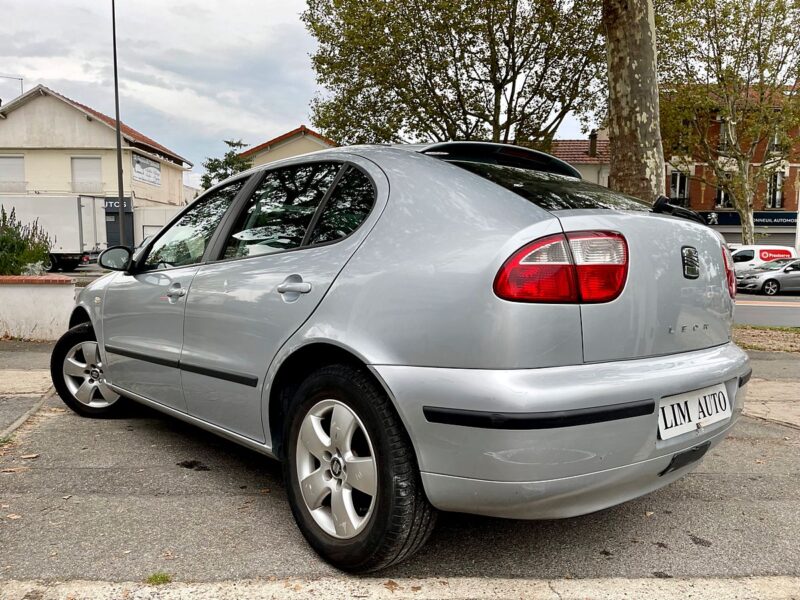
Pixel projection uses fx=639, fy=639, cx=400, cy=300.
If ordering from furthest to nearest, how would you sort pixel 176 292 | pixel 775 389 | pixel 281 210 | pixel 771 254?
pixel 771 254
pixel 775 389
pixel 176 292
pixel 281 210

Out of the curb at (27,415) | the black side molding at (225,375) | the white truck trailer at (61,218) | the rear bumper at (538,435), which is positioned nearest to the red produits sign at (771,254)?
the white truck trailer at (61,218)

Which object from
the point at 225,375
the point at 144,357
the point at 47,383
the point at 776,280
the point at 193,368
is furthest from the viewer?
the point at 776,280

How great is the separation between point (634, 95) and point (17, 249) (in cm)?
756

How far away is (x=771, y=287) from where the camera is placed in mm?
23531

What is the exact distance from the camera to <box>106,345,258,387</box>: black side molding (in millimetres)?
2635

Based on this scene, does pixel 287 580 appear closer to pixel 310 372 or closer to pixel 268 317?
pixel 310 372

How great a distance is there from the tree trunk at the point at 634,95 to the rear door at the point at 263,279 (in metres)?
4.91

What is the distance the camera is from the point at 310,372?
2.42 meters

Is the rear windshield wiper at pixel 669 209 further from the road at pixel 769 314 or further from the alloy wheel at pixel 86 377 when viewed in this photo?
the road at pixel 769 314

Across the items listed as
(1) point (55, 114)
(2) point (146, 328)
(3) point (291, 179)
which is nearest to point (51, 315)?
(2) point (146, 328)

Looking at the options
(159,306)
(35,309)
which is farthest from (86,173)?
(159,306)

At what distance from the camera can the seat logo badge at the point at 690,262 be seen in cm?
223

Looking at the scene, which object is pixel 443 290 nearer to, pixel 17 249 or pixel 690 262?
pixel 690 262

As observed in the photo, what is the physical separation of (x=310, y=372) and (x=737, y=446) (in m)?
2.95
